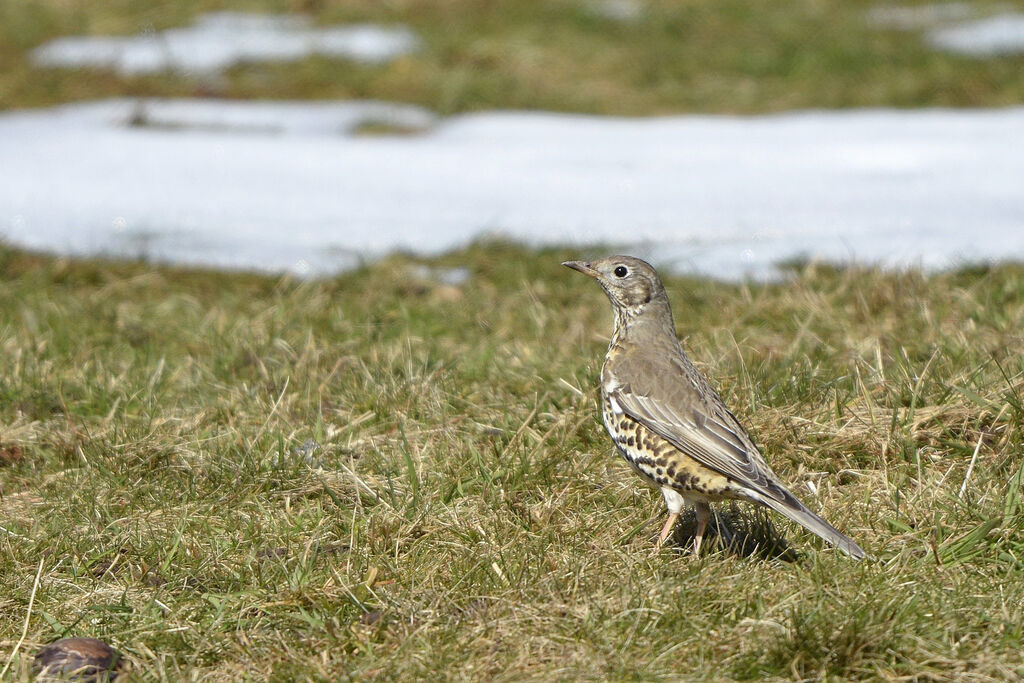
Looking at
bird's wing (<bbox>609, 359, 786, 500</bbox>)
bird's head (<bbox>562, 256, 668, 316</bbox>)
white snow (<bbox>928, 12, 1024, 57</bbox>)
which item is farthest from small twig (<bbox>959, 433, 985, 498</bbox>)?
white snow (<bbox>928, 12, 1024, 57</bbox>)

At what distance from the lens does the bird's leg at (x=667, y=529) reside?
404cm

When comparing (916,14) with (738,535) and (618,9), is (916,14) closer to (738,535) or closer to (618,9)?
(618,9)

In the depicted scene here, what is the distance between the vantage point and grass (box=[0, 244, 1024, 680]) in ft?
11.4

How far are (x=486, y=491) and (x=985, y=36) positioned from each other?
999 cm

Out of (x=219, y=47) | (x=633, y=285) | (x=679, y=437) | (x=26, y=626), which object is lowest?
(x=219, y=47)

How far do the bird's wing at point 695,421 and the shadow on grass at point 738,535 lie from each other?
0.26 m

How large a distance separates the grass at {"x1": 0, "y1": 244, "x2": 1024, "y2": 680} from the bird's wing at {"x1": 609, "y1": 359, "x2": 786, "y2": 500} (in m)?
0.28

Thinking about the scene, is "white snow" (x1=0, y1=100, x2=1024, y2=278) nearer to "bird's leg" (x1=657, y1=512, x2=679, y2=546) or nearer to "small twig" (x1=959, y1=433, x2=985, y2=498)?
"small twig" (x1=959, y1=433, x2=985, y2=498)

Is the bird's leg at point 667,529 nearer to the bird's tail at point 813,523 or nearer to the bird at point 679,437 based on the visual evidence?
the bird at point 679,437

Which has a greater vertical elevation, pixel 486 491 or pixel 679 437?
pixel 679 437

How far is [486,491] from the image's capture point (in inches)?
171

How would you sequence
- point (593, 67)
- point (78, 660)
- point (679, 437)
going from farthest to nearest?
point (593, 67) < point (679, 437) < point (78, 660)

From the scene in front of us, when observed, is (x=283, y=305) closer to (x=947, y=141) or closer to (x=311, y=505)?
(x=311, y=505)

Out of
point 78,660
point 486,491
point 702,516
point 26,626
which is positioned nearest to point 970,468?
point 702,516
